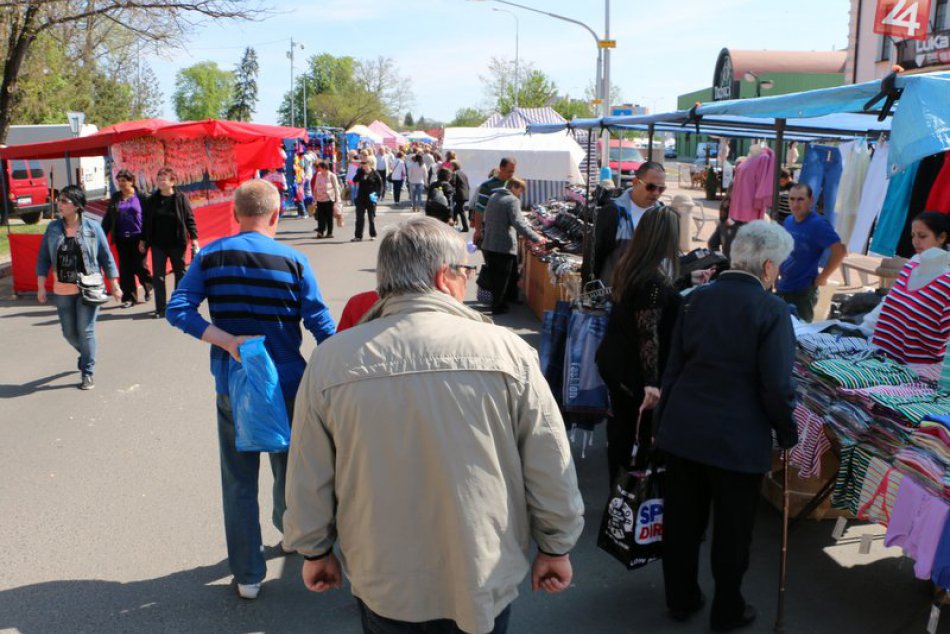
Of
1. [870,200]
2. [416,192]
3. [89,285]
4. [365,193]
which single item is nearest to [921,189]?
[870,200]

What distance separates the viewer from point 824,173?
29.1 feet

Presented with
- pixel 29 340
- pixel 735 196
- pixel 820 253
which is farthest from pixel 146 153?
pixel 820 253

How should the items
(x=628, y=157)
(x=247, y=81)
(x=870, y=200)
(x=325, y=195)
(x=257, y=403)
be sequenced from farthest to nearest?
(x=247, y=81)
(x=628, y=157)
(x=325, y=195)
(x=870, y=200)
(x=257, y=403)

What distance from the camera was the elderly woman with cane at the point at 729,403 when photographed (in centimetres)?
337

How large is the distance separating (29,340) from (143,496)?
5367mm

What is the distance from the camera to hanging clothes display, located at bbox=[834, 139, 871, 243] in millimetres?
8492

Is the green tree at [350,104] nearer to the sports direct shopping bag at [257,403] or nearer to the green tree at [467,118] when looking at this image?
the green tree at [467,118]

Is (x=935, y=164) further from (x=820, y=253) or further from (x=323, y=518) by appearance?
(x=323, y=518)

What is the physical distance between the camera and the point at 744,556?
360cm

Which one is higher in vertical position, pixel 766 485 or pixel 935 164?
pixel 935 164

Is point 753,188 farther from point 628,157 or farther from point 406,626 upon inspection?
point 628,157

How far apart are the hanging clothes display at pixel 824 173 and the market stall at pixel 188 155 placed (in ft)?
32.5

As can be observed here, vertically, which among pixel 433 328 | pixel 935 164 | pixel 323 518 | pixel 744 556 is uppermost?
pixel 935 164

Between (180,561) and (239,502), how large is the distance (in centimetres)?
81
